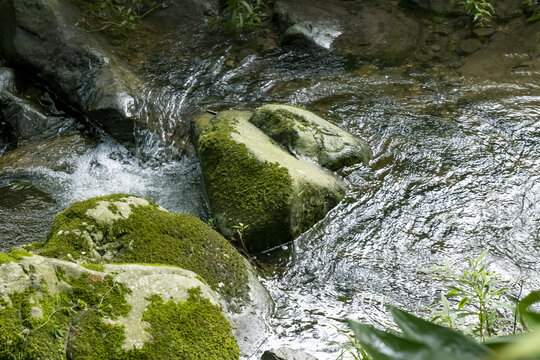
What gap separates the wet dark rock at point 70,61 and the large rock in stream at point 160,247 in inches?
115

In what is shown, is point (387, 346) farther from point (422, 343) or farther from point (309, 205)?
point (309, 205)

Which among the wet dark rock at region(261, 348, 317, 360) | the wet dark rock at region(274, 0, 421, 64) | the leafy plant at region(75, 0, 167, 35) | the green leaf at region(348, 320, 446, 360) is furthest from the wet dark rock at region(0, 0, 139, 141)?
the green leaf at region(348, 320, 446, 360)

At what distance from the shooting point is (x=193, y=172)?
241 inches

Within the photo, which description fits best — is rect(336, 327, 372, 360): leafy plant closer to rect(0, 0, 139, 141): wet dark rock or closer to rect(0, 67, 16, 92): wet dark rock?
rect(0, 0, 139, 141): wet dark rock

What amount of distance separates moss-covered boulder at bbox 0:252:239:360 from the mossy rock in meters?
0.44

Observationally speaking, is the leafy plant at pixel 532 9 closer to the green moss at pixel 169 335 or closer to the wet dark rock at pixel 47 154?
the wet dark rock at pixel 47 154

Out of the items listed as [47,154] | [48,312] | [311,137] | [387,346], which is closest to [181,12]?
[47,154]

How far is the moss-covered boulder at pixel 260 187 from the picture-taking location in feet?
16.2

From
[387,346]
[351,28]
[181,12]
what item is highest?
[387,346]

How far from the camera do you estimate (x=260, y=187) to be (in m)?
5.08

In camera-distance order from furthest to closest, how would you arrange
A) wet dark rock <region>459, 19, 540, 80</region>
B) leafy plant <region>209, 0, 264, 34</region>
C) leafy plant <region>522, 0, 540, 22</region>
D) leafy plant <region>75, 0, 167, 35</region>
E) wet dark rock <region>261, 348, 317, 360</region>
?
leafy plant <region>75, 0, 167, 35</region>, leafy plant <region>209, 0, 264, 34</region>, leafy plant <region>522, 0, 540, 22</region>, wet dark rock <region>459, 19, 540, 80</region>, wet dark rock <region>261, 348, 317, 360</region>

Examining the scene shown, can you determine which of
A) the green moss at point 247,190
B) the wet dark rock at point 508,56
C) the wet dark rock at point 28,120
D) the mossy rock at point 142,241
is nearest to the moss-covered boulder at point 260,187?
the green moss at point 247,190

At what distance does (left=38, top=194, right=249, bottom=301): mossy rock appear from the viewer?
3.84 m

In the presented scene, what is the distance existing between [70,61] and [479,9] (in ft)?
19.3
